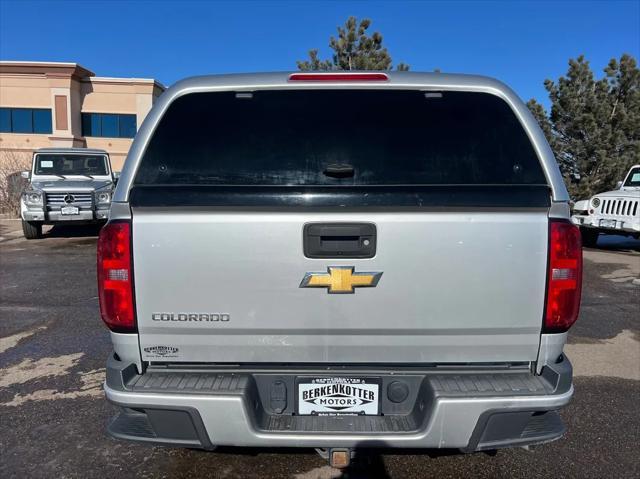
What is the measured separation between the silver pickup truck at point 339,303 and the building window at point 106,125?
109 ft

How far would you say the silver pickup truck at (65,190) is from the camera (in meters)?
12.2

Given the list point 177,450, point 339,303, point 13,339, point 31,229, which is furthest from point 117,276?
point 31,229

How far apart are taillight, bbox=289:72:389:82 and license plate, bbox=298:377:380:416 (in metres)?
1.51

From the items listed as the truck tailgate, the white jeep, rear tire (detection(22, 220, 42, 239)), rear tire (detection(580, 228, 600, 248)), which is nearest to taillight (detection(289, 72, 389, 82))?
the truck tailgate

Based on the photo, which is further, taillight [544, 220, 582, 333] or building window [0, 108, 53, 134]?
building window [0, 108, 53, 134]

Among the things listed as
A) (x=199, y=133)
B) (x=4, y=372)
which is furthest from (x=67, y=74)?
(x=199, y=133)

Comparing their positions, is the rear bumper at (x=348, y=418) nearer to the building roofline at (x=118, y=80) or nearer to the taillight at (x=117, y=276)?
the taillight at (x=117, y=276)

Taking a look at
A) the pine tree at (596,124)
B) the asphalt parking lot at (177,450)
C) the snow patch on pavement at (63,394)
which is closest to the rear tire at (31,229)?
the asphalt parking lot at (177,450)

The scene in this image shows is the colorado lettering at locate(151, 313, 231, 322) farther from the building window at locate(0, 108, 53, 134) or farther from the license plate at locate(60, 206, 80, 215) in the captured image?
the building window at locate(0, 108, 53, 134)

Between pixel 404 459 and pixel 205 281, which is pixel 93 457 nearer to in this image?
pixel 205 281

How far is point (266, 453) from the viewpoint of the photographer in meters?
3.06

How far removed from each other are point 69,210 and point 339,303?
1183 centimetres

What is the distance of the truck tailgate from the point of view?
2.22 meters

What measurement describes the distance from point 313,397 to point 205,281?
743 millimetres
